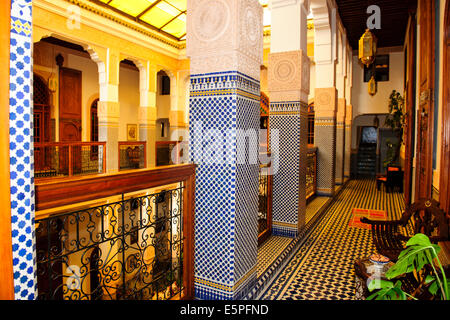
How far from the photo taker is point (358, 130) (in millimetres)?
10977

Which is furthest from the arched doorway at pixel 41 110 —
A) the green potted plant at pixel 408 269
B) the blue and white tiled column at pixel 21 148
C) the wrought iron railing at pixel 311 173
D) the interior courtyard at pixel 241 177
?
the green potted plant at pixel 408 269

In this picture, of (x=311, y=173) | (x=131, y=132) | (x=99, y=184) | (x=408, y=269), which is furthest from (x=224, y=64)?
(x=131, y=132)

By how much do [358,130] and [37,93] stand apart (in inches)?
382

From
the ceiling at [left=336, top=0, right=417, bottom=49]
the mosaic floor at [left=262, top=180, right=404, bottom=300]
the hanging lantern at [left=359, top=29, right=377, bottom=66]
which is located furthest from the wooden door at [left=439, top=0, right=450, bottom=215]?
the ceiling at [left=336, top=0, right=417, bottom=49]

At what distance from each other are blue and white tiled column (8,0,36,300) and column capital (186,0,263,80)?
1.13 meters

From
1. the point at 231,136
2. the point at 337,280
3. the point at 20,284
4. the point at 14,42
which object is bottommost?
the point at 337,280

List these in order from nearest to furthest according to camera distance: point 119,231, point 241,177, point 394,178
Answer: point 119,231 → point 241,177 → point 394,178

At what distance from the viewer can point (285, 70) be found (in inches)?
136

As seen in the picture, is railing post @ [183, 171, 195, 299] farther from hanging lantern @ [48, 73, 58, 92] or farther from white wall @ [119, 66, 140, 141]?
white wall @ [119, 66, 140, 141]

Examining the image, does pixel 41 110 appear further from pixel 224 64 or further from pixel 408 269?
pixel 408 269

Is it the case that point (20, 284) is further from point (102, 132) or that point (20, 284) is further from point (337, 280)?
point (102, 132)

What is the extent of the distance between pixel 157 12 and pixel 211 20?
6.69m
